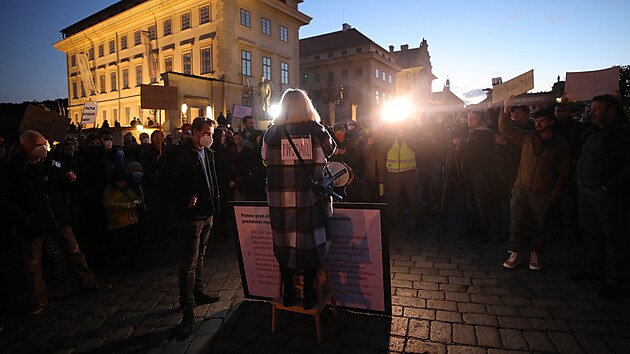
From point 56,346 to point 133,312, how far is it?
0.77 metres

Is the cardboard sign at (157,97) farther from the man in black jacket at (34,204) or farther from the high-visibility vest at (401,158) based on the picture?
the high-visibility vest at (401,158)

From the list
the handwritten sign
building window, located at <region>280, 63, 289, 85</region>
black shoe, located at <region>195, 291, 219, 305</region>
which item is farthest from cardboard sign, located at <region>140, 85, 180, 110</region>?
building window, located at <region>280, 63, 289, 85</region>

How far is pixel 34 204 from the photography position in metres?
4.00

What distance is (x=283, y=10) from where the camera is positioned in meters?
34.7

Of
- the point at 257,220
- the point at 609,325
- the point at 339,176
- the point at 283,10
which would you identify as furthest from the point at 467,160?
the point at 283,10

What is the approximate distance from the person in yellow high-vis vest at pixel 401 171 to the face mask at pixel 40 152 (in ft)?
18.8

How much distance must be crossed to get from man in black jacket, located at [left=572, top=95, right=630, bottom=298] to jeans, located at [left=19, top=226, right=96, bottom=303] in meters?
6.40

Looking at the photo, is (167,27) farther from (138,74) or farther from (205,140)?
(205,140)

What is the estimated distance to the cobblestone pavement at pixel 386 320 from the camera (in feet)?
10.4

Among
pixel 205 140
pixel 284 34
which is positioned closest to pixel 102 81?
pixel 284 34

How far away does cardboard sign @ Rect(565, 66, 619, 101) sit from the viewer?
5727 millimetres

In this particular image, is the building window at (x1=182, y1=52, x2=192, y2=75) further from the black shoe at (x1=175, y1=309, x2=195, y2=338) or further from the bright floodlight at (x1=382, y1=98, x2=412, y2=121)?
the black shoe at (x1=175, y1=309, x2=195, y2=338)

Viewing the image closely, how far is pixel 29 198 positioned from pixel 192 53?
101ft

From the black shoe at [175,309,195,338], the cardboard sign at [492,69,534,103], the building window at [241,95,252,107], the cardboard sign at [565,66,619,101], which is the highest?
the building window at [241,95,252,107]
